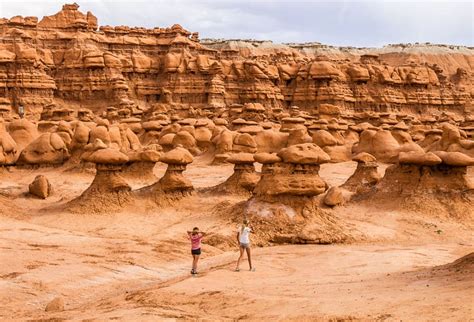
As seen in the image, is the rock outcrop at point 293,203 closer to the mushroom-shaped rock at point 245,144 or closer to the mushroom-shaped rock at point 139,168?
the mushroom-shaped rock at point 139,168

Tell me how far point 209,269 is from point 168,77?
4809 centimetres

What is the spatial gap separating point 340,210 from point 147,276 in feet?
25.9

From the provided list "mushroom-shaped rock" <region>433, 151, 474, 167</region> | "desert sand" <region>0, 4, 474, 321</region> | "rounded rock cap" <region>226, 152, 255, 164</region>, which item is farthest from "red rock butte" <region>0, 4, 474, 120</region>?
"mushroom-shaped rock" <region>433, 151, 474, 167</region>

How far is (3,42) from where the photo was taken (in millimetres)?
52656

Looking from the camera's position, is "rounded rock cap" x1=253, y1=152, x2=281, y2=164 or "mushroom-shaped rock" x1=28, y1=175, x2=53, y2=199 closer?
"rounded rock cap" x1=253, y1=152, x2=281, y2=164

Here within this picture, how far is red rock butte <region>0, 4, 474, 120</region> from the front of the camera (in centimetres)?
5191

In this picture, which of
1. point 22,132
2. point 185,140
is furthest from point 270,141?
point 22,132

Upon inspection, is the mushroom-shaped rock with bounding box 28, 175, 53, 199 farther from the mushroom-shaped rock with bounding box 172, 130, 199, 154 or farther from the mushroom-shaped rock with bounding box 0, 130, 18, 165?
the mushroom-shaped rock with bounding box 172, 130, 199, 154

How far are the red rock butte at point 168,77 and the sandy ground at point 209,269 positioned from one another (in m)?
31.3

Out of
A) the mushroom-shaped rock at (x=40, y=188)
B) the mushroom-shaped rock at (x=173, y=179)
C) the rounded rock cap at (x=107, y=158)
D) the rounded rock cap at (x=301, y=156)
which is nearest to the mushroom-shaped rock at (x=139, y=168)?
the mushroom-shaped rock at (x=40, y=188)

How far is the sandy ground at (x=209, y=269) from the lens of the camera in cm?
825

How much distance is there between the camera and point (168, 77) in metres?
59.4

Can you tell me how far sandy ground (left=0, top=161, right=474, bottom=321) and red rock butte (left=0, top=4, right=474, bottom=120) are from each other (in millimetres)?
31261

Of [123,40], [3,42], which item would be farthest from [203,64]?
[3,42]
